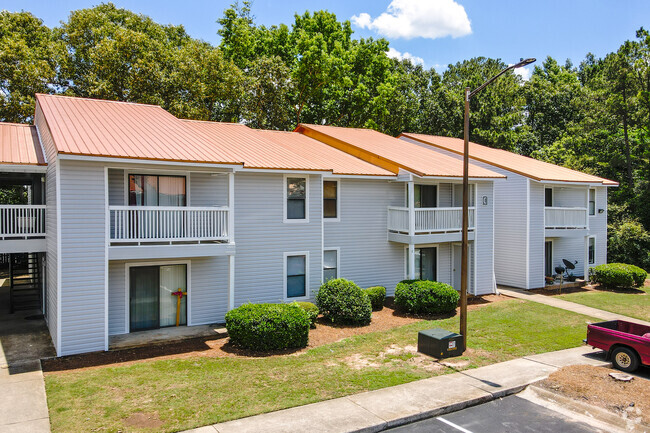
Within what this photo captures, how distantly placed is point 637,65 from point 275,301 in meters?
34.0

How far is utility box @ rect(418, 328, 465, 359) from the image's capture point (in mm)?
12859

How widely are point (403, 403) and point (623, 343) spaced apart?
21.8 feet

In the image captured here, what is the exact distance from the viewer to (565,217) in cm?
2503

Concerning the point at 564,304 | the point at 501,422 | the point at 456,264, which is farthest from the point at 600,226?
the point at 501,422

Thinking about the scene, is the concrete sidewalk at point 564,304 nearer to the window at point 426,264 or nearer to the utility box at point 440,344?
the window at point 426,264

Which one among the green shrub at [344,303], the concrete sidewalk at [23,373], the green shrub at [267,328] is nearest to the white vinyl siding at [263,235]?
the green shrub at [344,303]

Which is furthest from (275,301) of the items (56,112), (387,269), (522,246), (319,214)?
(522,246)

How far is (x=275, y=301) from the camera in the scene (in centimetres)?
1703

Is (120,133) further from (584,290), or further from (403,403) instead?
(584,290)

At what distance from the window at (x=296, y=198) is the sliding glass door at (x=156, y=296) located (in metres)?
4.37

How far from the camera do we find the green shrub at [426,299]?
58.0ft

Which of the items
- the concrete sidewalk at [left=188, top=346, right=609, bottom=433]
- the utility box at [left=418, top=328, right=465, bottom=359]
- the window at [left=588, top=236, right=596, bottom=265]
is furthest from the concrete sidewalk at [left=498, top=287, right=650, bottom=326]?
the utility box at [left=418, top=328, right=465, bottom=359]

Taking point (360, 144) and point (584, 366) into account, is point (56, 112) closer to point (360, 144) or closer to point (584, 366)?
point (360, 144)

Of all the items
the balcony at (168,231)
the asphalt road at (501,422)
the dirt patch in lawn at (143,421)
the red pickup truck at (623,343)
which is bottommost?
the asphalt road at (501,422)
